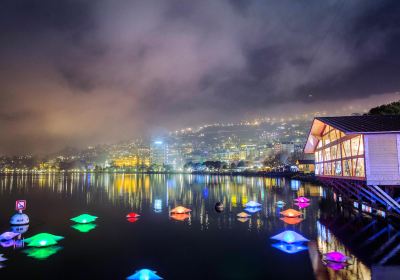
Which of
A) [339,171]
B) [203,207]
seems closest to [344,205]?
[339,171]

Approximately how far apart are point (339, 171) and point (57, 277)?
28241 mm

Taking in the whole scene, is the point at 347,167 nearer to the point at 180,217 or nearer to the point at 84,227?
the point at 180,217

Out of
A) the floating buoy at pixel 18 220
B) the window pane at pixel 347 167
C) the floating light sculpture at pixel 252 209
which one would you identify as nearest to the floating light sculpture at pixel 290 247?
the window pane at pixel 347 167

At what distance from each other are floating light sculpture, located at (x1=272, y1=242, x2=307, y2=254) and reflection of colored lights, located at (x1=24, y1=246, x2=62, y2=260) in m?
15.8

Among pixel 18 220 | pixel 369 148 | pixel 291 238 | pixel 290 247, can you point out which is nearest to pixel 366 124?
pixel 369 148

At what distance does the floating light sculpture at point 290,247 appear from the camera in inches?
843

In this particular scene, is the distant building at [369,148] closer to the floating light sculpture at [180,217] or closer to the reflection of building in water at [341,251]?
the reflection of building in water at [341,251]

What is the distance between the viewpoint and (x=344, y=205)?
138 ft

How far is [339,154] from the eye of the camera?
3316 cm

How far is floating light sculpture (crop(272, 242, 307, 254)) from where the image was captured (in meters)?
21.4

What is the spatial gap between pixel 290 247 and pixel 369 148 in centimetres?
1075

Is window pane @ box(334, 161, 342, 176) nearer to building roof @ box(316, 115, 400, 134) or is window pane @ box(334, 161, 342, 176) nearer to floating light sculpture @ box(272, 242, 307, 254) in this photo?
building roof @ box(316, 115, 400, 134)

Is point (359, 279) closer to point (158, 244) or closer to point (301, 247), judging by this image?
point (301, 247)

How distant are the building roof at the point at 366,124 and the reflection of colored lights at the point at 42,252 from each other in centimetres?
2407
